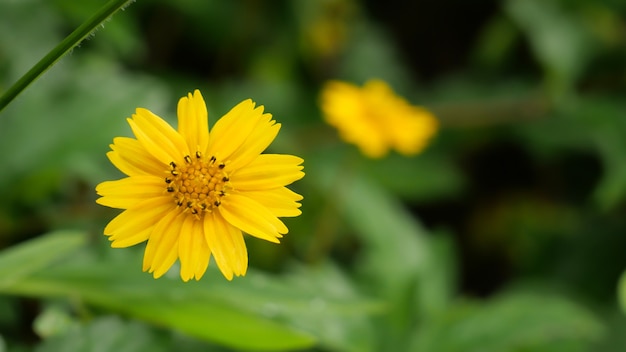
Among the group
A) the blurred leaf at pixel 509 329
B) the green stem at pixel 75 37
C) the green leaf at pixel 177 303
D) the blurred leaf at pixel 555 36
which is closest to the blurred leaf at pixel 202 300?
the green leaf at pixel 177 303

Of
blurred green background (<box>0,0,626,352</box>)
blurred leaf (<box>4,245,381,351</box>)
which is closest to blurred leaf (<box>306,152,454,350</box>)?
blurred green background (<box>0,0,626,352</box>)

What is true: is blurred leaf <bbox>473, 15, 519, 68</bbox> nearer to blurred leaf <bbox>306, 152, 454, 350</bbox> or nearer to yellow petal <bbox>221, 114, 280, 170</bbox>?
blurred leaf <bbox>306, 152, 454, 350</bbox>

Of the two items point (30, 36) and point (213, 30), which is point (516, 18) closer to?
point (213, 30)

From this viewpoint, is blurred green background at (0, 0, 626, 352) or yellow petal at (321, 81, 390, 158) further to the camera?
yellow petal at (321, 81, 390, 158)

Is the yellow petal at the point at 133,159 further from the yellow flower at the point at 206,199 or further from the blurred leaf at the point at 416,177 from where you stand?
the blurred leaf at the point at 416,177

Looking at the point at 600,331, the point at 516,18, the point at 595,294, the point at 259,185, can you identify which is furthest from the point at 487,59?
the point at 259,185

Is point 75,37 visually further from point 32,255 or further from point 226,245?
point 32,255

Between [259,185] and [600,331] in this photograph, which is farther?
[600,331]
